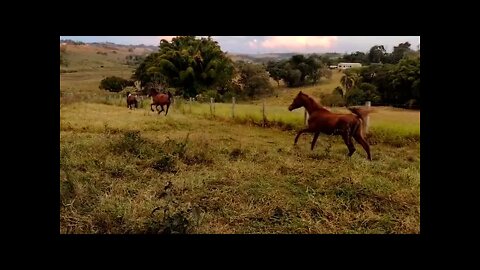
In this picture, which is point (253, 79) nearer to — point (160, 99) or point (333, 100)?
point (333, 100)

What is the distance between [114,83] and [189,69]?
23.5 inches

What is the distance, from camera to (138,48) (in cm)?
374

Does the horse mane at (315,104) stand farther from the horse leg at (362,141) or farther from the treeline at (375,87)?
the horse leg at (362,141)

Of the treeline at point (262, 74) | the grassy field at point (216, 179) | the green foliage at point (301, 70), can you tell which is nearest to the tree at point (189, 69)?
the treeline at point (262, 74)

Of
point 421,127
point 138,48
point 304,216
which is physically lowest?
point 304,216

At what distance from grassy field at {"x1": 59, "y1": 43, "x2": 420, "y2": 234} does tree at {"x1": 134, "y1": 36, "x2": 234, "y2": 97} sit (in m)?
0.16

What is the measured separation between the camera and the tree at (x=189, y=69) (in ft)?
12.3

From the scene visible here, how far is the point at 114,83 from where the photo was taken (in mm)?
3846

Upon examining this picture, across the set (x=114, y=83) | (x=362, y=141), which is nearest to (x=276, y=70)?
(x=362, y=141)

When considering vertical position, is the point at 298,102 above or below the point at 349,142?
above
